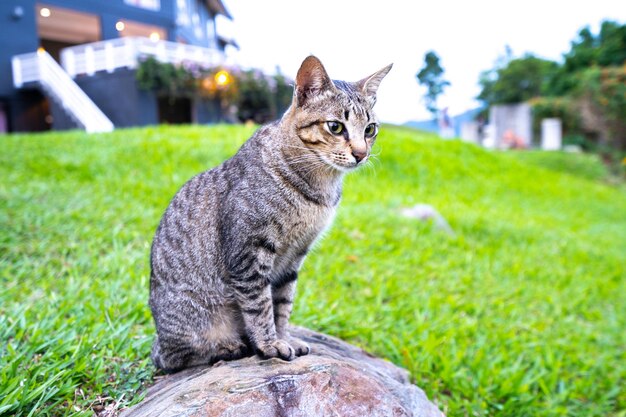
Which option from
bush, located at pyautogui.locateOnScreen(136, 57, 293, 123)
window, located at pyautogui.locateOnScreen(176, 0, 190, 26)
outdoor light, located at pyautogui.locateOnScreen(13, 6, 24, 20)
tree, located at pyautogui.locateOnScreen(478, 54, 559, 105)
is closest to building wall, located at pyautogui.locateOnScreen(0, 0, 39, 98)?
outdoor light, located at pyautogui.locateOnScreen(13, 6, 24, 20)

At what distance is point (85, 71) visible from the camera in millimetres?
14547

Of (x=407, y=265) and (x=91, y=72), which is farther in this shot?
(x=91, y=72)

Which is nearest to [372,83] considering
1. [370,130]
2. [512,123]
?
[370,130]

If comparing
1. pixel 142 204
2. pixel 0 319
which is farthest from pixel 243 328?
pixel 142 204

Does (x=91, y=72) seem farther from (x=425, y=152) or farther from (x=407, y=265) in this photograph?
(x=407, y=265)

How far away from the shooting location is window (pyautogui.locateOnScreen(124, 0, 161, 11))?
52.8ft

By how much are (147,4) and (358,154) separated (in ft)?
54.4

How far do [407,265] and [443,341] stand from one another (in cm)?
152

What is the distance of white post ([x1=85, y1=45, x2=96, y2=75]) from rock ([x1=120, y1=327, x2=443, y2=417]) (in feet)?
46.7

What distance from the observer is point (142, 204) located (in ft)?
17.9

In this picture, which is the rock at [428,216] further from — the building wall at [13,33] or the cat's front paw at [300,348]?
the building wall at [13,33]

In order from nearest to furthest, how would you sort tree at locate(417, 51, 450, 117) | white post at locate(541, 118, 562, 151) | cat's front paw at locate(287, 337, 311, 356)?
cat's front paw at locate(287, 337, 311, 356), tree at locate(417, 51, 450, 117), white post at locate(541, 118, 562, 151)

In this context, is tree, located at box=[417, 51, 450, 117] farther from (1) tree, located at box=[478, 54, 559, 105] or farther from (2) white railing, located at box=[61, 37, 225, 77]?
(1) tree, located at box=[478, 54, 559, 105]

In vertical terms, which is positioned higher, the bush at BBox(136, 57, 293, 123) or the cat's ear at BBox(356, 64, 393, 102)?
the bush at BBox(136, 57, 293, 123)
